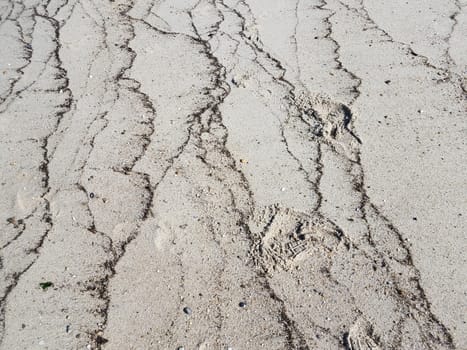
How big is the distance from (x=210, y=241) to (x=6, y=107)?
168 cm

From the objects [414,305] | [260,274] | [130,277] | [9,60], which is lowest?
[9,60]

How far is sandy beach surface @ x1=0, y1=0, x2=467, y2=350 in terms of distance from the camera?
6.11ft

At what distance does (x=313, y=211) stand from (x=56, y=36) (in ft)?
8.19

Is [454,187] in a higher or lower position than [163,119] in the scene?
higher

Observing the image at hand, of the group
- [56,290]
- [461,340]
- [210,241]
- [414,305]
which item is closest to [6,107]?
[56,290]

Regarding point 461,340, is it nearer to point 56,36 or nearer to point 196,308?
point 196,308

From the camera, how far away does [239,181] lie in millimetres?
2404

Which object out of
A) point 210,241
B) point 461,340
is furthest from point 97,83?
point 461,340

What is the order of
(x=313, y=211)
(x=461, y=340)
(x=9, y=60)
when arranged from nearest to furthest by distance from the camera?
(x=461, y=340) < (x=313, y=211) < (x=9, y=60)

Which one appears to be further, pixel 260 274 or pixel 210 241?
pixel 210 241

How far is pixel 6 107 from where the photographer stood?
9.73 ft

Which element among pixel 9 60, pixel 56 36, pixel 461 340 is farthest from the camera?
pixel 56 36

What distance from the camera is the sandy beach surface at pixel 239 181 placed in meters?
1.86

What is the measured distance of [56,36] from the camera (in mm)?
3641
